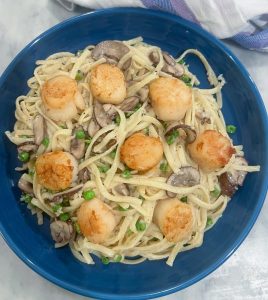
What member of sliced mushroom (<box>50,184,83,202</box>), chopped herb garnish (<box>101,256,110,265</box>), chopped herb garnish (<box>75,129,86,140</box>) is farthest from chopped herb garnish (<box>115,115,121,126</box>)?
chopped herb garnish (<box>101,256,110,265</box>)

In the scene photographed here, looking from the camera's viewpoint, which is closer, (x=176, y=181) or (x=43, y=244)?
(x=176, y=181)

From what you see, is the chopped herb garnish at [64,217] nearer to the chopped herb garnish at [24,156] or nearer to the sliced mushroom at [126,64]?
the chopped herb garnish at [24,156]

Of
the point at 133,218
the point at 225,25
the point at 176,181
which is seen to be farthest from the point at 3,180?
the point at 225,25

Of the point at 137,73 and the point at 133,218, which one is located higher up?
the point at 137,73

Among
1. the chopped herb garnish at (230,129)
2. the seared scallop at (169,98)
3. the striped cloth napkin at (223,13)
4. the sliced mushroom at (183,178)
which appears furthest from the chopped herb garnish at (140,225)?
the striped cloth napkin at (223,13)

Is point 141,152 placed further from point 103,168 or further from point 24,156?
point 24,156

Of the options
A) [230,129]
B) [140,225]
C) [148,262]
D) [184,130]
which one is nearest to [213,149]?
[184,130]

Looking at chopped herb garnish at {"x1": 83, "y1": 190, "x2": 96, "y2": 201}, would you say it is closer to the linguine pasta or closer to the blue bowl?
the linguine pasta

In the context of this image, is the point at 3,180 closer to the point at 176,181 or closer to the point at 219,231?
the point at 176,181
